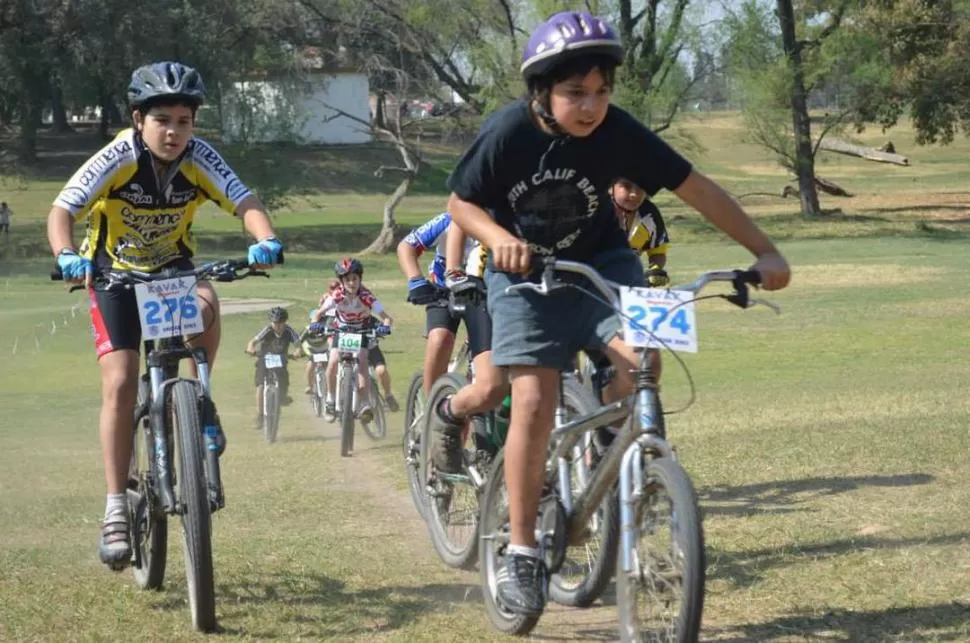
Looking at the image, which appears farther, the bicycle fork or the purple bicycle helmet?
the purple bicycle helmet

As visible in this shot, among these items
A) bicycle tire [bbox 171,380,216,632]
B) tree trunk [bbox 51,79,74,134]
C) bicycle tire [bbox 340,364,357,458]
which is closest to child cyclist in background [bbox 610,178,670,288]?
bicycle tire [bbox 171,380,216,632]

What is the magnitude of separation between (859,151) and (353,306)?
221 feet

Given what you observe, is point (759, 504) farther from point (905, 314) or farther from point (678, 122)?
point (678, 122)

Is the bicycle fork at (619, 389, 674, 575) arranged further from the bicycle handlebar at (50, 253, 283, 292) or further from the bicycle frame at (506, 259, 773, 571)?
the bicycle handlebar at (50, 253, 283, 292)

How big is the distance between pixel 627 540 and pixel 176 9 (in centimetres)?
6254

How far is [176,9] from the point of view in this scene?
6469cm

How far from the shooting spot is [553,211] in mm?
5555

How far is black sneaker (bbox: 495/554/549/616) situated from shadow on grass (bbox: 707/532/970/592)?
1251 mm

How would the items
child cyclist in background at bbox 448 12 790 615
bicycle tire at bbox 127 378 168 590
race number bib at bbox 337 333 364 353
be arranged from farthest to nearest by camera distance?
race number bib at bbox 337 333 364 353
bicycle tire at bbox 127 378 168 590
child cyclist in background at bbox 448 12 790 615

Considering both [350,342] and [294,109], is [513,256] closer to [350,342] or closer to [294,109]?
[350,342]

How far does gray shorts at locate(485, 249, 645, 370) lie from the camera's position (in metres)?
5.53

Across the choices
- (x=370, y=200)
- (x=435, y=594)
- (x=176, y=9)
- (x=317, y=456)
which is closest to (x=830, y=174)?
(x=370, y=200)

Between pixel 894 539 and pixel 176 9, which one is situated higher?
pixel 176 9

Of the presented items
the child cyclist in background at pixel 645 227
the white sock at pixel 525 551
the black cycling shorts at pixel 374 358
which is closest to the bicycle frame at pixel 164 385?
the white sock at pixel 525 551
